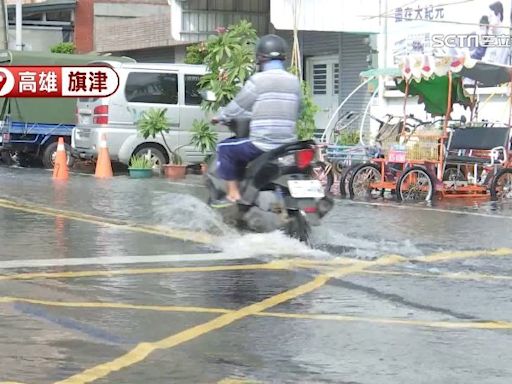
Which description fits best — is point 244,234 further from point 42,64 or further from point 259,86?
point 42,64

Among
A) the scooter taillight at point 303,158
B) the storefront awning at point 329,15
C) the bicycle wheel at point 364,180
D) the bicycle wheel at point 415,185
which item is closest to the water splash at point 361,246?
the scooter taillight at point 303,158

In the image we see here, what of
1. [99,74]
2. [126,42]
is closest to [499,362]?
[99,74]

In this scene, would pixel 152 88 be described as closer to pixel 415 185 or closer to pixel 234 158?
pixel 415 185

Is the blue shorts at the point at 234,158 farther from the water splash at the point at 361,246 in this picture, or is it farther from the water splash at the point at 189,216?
the water splash at the point at 361,246

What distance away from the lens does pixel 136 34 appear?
2878 centimetres

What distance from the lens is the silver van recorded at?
1806cm

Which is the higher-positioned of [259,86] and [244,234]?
[259,86]

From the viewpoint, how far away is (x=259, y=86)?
8531 mm

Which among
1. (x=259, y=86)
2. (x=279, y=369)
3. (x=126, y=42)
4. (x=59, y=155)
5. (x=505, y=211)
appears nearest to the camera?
(x=279, y=369)

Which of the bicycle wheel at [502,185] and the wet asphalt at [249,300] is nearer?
the wet asphalt at [249,300]

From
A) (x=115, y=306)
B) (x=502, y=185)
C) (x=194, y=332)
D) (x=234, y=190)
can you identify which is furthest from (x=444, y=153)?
(x=194, y=332)

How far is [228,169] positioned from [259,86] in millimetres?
867

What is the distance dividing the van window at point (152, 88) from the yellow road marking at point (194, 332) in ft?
36.8

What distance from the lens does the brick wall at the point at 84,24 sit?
35.4 m
